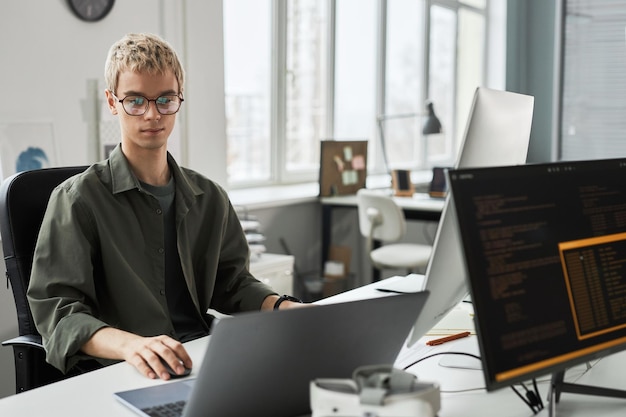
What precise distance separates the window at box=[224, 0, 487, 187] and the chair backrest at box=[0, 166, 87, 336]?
8.70 feet

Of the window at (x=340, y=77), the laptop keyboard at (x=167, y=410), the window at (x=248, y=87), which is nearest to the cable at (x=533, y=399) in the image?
the laptop keyboard at (x=167, y=410)

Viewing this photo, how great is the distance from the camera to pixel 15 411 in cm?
124

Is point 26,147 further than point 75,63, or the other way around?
point 75,63

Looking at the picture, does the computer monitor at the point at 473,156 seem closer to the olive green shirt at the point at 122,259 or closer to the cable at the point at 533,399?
the cable at the point at 533,399

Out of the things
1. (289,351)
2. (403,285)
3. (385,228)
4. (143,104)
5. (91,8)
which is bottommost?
(385,228)

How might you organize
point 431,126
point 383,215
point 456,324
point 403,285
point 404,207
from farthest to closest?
1. point 431,126
2. point 404,207
3. point 383,215
4. point 403,285
5. point 456,324

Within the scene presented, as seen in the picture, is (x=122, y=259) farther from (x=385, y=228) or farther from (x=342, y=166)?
(x=342, y=166)

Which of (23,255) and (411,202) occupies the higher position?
(23,255)

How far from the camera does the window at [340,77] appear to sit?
4.52m

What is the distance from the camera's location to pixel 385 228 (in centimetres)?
405

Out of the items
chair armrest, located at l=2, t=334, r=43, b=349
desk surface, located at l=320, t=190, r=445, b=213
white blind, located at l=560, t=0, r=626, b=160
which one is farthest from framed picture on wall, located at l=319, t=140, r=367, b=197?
chair armrest, located at l=2, t=334, r=43, b=349

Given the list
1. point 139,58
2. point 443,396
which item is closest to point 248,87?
point 139,58

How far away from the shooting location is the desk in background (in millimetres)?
4227

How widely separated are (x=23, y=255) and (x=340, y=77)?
12.1 ft
